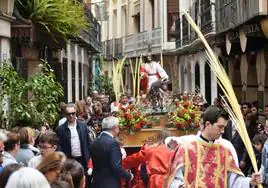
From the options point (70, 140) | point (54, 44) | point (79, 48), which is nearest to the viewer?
point (70, 140)

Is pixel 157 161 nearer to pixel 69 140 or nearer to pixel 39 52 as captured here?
pixel 69 140

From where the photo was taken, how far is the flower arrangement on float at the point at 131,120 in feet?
46.7

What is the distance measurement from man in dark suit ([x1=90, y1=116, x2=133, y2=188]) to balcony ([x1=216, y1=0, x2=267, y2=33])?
312 inches

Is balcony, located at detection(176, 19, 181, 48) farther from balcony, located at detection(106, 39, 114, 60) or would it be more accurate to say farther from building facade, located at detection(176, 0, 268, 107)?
balcony, located at detection(106, 39, 114, 60)

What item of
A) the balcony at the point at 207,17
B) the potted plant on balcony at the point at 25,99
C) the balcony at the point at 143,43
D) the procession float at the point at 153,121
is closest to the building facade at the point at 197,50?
the balcony at the point at 207,17

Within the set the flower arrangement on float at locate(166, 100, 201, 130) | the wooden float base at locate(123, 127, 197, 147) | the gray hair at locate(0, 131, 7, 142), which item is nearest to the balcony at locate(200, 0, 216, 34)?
the flower arrangement on float at locate(166, 100, 201, 130)

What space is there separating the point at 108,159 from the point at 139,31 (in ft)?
140

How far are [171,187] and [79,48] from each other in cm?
2840

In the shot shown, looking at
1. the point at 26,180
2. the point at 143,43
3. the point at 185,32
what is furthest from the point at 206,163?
the point at 143,43

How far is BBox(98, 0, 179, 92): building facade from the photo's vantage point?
43.5 meters

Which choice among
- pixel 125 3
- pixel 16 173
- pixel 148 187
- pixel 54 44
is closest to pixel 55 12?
pixel 54 44

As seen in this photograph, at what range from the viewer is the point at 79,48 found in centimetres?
3525

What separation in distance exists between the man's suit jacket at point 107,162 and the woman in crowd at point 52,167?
12.5ft

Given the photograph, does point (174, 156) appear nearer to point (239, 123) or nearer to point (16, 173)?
point (239, 123)
